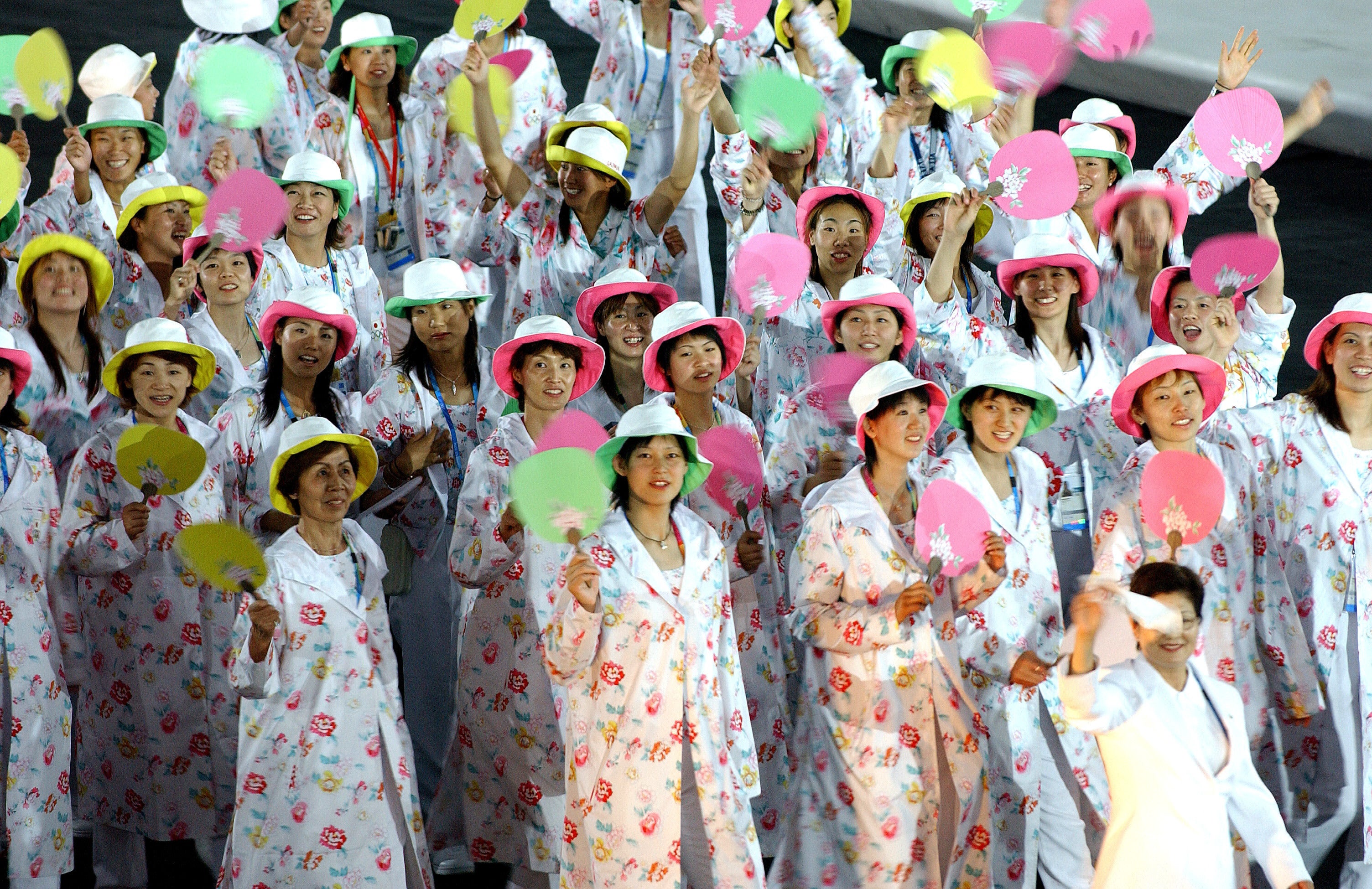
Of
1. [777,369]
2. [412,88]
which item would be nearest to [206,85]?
[412,88]

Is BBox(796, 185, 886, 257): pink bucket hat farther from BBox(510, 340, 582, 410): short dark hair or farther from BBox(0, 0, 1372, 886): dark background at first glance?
BBox(0, 0, 1372, 886): dark background

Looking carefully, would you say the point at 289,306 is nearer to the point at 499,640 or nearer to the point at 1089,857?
the point at 499,640

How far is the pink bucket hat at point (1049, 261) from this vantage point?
4543 millimetres

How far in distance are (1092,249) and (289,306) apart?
8.23 ft

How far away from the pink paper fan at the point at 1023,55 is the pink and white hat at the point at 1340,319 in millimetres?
1829

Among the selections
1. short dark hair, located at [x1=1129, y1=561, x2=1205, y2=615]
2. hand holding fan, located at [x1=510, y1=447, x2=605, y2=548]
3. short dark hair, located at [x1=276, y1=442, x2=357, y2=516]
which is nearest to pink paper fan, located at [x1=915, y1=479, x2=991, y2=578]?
A: short dark hair, located at [x1=1129, y1=561, x2=1205, y2=615]

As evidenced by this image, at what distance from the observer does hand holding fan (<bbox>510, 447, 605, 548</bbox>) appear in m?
3.45

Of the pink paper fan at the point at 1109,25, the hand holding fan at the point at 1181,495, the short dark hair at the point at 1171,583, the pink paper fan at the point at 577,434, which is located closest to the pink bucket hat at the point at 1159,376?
the hand holding fan at the point at 1181,495

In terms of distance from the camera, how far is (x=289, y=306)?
4383mm

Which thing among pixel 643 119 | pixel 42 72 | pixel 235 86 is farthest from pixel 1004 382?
pixel 42 72

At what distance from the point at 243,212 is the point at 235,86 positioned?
1.39m

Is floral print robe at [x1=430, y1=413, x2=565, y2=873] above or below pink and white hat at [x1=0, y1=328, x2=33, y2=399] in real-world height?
below

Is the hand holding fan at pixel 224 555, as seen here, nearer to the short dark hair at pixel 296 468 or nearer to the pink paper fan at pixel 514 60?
the short dark hair at pixel 296 468

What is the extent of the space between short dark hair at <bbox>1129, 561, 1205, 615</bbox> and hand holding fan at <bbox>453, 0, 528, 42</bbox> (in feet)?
10.1
